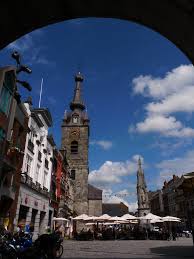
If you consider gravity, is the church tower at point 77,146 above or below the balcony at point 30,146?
above

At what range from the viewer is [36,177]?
2655cm

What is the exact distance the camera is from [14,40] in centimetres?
384

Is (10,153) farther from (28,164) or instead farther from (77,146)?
(77,146)

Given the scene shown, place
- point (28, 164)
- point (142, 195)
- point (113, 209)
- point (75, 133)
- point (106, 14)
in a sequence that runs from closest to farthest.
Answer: point (106, 14) → point (28, 164) → point (75, 133) → point (142, 195) → point (113, 209)

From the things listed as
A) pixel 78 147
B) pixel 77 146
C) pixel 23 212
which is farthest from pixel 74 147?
pixel 23 212

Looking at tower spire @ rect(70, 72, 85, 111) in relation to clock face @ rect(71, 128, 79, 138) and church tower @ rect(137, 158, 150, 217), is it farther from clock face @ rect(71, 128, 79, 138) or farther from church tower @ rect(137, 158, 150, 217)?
church tower @ rect(137, 158, 150, 217)

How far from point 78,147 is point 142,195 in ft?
87.1

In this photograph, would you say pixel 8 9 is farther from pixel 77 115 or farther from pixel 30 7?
pixel 77 115

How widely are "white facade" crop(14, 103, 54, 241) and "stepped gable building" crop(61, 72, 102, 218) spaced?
21347 mm

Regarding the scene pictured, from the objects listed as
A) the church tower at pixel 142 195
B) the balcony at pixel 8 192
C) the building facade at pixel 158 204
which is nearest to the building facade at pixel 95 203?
the church tower at pixel 142 195

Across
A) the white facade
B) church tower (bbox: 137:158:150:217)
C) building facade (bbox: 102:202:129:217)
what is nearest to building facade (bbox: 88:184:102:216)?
church tower (bbox: 137:158:150:217)

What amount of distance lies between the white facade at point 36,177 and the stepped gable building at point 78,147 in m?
21.3

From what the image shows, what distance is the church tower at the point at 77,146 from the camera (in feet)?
176

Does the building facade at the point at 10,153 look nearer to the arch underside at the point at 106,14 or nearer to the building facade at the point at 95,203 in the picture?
A: the arch underside at the point at 106,14
